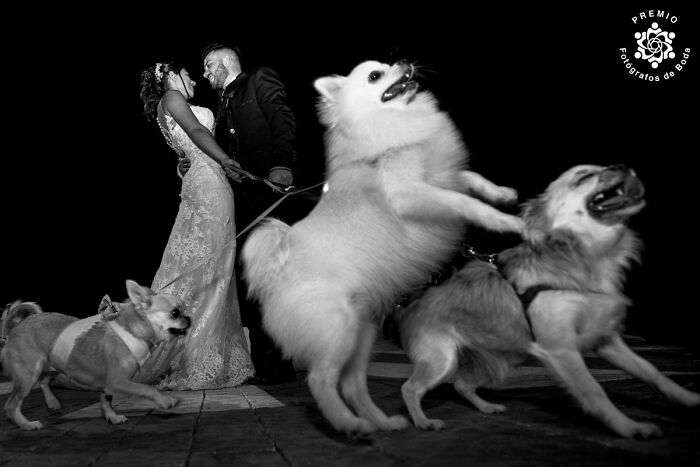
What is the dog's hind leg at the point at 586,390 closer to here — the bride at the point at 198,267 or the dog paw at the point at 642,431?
the dog paw at the point at 642,431

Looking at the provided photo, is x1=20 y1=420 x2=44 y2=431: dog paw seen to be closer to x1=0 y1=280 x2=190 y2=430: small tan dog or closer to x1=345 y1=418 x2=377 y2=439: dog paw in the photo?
x1=0 y1=280 x2=190 y2=430: small tan dog

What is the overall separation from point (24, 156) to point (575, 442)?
6.67m

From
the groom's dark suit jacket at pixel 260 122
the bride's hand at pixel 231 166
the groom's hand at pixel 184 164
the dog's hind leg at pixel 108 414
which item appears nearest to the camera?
the dog's hind leg at pixel 108 414

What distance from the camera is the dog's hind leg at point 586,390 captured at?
174cm

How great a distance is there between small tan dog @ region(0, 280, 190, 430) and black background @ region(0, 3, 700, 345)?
3.09 m

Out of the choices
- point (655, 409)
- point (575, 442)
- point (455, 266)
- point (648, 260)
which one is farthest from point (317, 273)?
point (648, 260)

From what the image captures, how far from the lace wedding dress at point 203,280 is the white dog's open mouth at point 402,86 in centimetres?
172

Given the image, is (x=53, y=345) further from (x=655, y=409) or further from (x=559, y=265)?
(x=655, y=409)

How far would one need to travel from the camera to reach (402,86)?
92.3 inches

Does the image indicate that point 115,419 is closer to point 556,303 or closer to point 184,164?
point 184,164

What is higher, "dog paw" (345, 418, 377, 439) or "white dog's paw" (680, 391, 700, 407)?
"white dog's paw" (680, 391, 700, 407)

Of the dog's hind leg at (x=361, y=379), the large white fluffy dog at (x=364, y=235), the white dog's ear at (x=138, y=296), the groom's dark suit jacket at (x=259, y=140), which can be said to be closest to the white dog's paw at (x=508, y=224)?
the large white fluffy dog at (x=364, y=235)

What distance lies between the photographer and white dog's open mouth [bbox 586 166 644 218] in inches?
75.7

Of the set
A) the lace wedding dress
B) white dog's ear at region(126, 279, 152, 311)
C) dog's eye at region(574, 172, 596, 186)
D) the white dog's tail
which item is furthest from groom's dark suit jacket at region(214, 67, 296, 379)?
dog's eye at region(574, 172, 596, 186)
